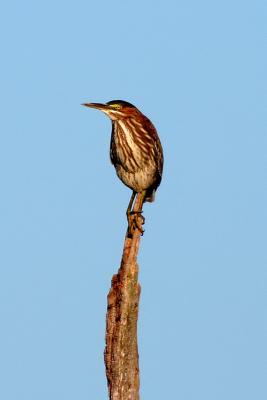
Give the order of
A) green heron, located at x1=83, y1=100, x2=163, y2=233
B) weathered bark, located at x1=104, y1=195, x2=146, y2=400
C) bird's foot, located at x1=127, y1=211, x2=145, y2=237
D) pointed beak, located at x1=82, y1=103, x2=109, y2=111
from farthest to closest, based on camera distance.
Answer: green heron, located at x1=83, y1=100, x2=163, y2=233, pointed beak, located at x1=82, y1=103, x2=109, y2=111, bird's foot, located at x1=127, y1=211, x2=145, y2=237, weathered bark, located at x1=104, y1=195, x2=146, y2=400

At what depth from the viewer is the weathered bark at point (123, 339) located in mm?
9594

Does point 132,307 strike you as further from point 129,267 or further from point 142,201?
point 142,201

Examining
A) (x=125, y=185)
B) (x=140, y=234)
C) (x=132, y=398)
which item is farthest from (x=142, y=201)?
(x=132, y=398)

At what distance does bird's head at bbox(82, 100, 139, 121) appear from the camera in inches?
509

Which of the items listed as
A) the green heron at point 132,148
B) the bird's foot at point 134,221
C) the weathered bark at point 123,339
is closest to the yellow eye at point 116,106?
the green heron at point 132,148

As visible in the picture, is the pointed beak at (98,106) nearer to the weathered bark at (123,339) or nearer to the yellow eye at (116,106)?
the yellow eye at (116,106)

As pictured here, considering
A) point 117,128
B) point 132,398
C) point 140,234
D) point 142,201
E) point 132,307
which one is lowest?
point 132,398

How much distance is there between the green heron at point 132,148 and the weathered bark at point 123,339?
322 centimetres

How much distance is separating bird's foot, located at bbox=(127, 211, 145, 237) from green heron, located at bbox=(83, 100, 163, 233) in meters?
0.56

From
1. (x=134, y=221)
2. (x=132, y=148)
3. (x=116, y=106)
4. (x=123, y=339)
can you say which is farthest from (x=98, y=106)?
(x=123, y=339)

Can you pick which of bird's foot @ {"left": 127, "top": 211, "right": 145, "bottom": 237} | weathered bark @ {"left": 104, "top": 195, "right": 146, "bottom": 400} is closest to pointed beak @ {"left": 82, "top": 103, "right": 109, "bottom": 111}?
bird's foot @ {"left": 127, "top": 211, "right": 145, "bottom": 237}

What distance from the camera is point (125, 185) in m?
13.4

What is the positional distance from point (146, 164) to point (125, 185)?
0.51m

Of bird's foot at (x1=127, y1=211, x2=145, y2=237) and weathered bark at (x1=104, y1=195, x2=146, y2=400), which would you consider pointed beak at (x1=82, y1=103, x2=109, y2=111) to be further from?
weathered bark at (x1=104, y1=195, x2=146, y2=400)
